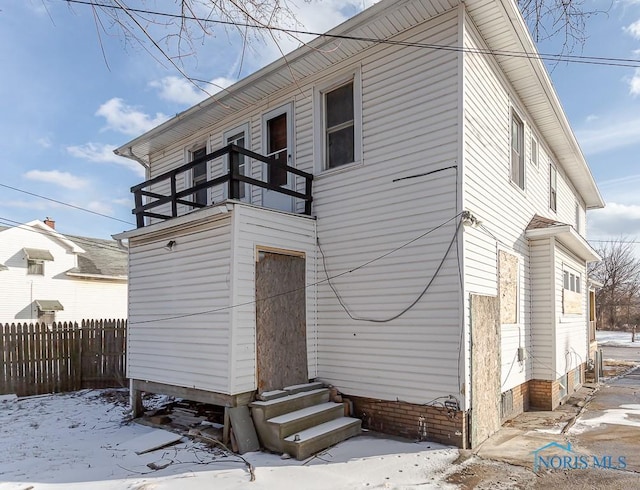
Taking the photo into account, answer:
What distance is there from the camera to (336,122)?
8.06 metres

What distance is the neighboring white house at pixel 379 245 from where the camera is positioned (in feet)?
21.0

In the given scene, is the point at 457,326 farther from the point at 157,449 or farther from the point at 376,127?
the point at 157,449

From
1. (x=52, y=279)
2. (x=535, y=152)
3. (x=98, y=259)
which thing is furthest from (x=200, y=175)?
(x=98, y=259)

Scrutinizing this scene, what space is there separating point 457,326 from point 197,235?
4.29 meters

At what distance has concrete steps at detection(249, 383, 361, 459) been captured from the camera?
579 cm

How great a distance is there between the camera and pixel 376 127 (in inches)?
288

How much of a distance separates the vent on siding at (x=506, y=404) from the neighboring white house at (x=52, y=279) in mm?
22386

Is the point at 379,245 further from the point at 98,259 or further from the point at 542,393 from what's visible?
the point at 98,259

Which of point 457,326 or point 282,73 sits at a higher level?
point 282,73

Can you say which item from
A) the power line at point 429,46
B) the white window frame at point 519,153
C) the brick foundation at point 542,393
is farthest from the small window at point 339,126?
Answer: the brick foundation at point 542,393

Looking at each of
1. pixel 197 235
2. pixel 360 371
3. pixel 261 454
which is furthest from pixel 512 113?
pixel 261 454

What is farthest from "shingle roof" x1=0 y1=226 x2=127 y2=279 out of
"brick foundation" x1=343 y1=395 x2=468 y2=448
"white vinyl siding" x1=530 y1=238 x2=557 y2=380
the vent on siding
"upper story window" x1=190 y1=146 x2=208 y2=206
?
the vent on siding

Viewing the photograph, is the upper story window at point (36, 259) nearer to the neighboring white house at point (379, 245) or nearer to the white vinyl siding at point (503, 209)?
the neighboring white house at point (379, 245)

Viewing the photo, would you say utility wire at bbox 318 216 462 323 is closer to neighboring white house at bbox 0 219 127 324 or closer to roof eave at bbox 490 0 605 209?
roof eave at bbox 490 0 605 209
